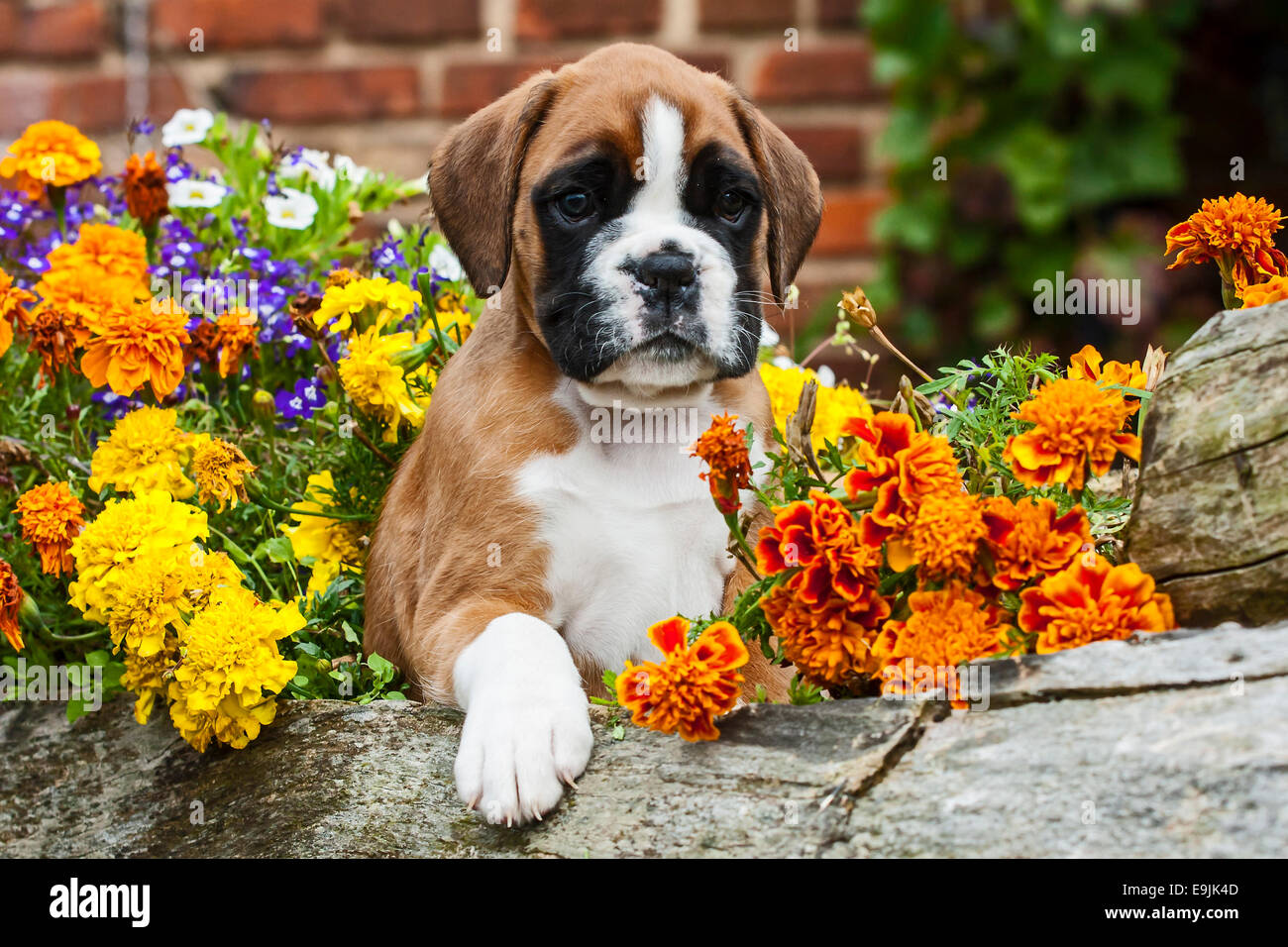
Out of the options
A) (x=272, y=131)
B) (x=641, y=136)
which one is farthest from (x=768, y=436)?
(x=272, y=131)

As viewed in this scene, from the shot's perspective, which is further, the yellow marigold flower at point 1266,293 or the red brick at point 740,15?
the red brick at point 740,15

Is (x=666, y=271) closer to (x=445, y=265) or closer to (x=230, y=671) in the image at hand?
(x=230, y=671)

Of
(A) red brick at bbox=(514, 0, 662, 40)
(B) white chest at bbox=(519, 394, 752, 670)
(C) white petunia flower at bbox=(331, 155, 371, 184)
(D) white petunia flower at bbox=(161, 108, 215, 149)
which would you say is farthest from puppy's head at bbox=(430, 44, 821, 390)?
(A) red brick at bbox=(514, 0, 662, 40)

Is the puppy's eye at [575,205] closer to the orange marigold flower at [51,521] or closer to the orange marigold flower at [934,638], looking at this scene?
the orange marigold flower at [934,638]

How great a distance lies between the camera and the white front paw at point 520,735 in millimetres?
2490

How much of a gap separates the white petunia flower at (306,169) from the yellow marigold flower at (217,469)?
1742 mm

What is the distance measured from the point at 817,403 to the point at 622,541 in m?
1.06

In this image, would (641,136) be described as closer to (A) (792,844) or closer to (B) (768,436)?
(B) (768,436)

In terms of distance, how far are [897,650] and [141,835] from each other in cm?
158

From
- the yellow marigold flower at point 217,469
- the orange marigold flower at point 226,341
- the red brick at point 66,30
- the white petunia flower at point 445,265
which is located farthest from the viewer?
the red brick at point 66,30

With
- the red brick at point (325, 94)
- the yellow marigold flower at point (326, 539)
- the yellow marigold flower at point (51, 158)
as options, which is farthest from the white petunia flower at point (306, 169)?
the yellow marigold flower at point (326, 539)

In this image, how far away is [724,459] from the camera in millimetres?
2520

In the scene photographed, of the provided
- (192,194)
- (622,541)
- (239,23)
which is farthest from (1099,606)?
(239,23)

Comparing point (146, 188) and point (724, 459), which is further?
point (146, 188)
